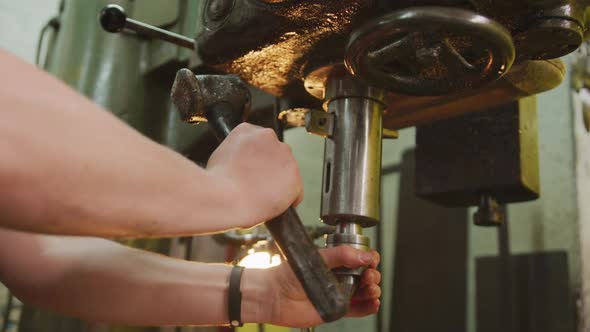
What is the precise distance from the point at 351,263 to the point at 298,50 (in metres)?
0.28

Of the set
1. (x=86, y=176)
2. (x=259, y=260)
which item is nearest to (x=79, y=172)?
(x=86, y=176)

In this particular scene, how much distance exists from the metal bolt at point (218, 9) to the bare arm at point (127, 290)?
1.14 feet

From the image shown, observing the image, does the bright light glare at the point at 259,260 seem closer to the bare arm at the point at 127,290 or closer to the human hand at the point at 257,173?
the bare arm at the point at 127,290

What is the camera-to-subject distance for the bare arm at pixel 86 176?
373 millimetres

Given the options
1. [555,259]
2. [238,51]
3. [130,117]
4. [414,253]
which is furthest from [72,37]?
[555,259]

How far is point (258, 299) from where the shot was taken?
753 millimetres

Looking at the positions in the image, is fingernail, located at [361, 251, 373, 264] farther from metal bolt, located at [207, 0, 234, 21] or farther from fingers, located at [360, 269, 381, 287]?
metal bolt, located at [207, 0, 234, 21]

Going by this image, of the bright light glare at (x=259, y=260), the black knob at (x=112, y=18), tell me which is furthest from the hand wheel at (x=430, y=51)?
the bright light glare at (x=259, y=260)

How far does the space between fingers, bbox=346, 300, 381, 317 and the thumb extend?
119 millimetres

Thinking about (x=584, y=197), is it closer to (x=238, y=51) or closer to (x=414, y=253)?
(x=414, y=253)

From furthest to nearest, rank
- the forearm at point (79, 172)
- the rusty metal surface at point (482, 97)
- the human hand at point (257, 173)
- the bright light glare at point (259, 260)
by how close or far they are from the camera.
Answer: the bright light glare at point (259, 260)
the rusty metal surface at point (482, 97)
the human hand at point (257, 173)
the forearm at point (79, 172)

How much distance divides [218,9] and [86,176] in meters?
0.36

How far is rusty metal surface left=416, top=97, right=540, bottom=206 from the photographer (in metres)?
0.92

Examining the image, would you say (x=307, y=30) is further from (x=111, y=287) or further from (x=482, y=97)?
(x=111, y=287)
